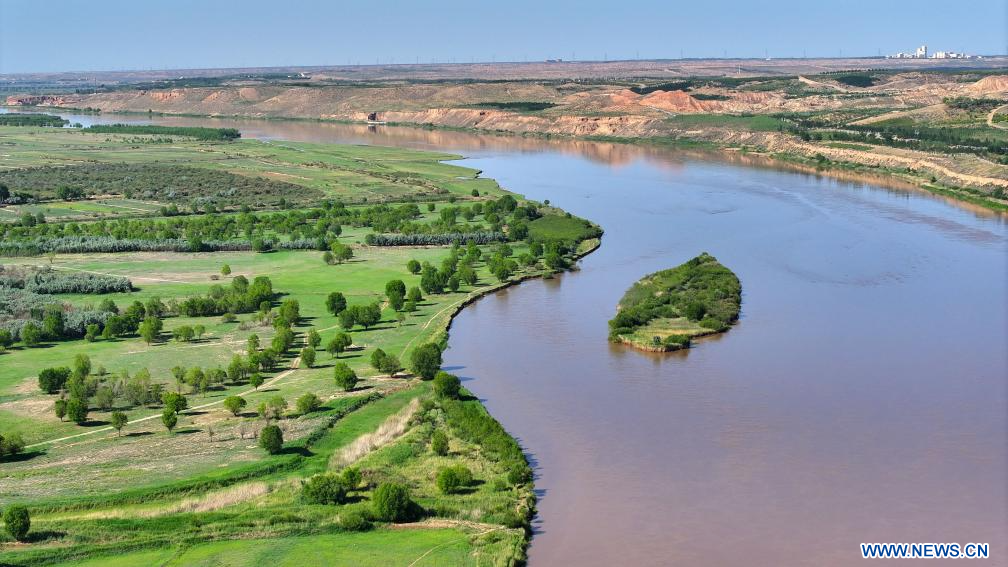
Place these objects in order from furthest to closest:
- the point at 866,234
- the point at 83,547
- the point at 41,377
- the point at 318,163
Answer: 1. the point at 318,163
2. the point at 866,234
3. the point at 41,377
4. the point at 83,547

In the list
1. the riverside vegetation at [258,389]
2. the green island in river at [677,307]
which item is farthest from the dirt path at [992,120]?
the green island in river at [677,307]


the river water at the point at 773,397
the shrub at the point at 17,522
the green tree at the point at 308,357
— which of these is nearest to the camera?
the shrub at the point at 17,522

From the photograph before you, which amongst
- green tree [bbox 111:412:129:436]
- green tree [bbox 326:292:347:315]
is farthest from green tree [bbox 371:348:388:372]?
green tree [bbox 111:412:129:436]

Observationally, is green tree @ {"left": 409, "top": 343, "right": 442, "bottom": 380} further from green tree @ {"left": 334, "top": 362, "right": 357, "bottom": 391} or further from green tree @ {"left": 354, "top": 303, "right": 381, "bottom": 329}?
green tree @ {"left": 354, "top": 303, "right": 381, "bottom": 329}

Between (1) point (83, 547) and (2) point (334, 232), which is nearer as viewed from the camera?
(1) point (83, 547)

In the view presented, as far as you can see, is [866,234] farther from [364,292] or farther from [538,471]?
[538,471]

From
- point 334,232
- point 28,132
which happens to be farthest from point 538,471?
point 28,132

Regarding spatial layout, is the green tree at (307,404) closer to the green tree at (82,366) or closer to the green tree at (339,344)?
the green tree at (339,344)
